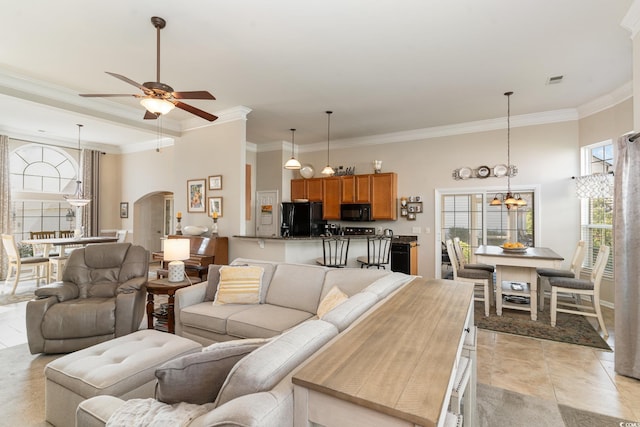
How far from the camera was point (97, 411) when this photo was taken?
51.2 inches

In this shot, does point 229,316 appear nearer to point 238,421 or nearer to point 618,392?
point 238,421

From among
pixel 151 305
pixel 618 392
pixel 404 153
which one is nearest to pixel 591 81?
pixel 404 153

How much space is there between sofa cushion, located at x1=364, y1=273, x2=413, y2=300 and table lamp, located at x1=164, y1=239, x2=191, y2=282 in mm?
2226

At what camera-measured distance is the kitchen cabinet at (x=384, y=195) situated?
21.0ft

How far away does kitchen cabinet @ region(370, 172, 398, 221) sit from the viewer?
21.0 feet

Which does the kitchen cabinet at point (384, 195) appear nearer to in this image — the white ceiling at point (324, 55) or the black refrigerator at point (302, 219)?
the black refrigerator at point (302, 219)

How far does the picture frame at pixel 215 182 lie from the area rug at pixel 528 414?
4.56 metres

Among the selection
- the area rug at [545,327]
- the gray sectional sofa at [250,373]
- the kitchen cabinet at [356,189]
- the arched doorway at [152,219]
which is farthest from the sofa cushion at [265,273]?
the arched doorway at [152,219]

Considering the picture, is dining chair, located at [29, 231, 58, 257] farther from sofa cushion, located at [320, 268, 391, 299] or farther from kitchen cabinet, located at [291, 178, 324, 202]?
sofa cushion, located at [320, 268, 391, 299]

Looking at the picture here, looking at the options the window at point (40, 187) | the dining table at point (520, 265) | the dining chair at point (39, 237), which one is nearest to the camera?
the dining table at point (520, 265)

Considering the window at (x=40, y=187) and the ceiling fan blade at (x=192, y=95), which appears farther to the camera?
the window at (x=40, y=187)

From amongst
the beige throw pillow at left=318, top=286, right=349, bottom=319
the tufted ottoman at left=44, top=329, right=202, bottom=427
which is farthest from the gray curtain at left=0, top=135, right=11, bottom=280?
the beige throw pillow at left=318, top=286, right=349, bottom=319

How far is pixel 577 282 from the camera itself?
375cm

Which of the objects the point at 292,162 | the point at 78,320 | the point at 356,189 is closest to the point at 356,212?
the point at 356,189
